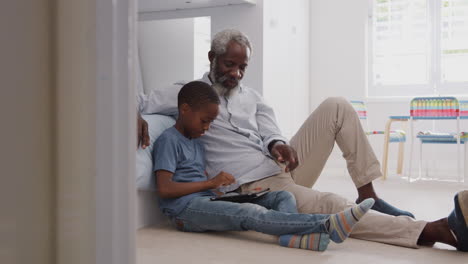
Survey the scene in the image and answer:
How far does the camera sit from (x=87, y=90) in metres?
0.63

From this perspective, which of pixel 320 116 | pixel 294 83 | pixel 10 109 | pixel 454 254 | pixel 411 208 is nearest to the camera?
pixel 10 109

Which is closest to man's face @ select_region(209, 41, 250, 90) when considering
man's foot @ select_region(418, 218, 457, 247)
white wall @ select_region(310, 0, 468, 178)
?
man's foot @ select_region(418, 218, 457, 247)

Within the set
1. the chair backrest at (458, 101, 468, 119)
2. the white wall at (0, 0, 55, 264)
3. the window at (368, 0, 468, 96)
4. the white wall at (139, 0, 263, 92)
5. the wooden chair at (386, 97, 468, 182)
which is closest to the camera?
the white wall at (0, 0, 55, 264)

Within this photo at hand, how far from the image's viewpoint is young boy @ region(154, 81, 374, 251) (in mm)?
1570

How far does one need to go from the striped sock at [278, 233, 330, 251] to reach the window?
4360mm

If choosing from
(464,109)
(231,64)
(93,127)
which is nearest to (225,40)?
(231,64)

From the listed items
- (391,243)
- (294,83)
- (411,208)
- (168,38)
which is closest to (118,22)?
(391,243)

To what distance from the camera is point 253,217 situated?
5.38 ft

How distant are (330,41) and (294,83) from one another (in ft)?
3.40

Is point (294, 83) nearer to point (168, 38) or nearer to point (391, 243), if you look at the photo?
point (168, 38)

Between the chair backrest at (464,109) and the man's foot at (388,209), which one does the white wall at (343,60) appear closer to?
the chair backrest at (464,109)

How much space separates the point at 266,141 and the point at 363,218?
50 centimetres

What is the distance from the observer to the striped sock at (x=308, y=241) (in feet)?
5.08

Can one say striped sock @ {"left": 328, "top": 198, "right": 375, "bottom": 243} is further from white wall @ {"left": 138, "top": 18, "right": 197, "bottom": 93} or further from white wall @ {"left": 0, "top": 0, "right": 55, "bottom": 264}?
white wall @ {"left": 138, "top": 18, "right": 197, "bottom": 93}
